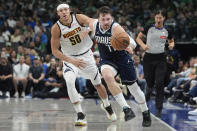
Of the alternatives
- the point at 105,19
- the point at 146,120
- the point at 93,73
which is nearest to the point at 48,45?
the point at 93,73

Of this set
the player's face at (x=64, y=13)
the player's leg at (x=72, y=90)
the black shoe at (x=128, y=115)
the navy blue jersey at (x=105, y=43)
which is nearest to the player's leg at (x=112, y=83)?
the black shoe at (x=128, y=115)

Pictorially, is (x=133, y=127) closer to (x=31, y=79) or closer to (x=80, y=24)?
(x=80, y=24)

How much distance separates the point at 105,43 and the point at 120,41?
55 centimetres

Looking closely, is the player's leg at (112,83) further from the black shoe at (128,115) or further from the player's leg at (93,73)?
the player's leg at (93,73)

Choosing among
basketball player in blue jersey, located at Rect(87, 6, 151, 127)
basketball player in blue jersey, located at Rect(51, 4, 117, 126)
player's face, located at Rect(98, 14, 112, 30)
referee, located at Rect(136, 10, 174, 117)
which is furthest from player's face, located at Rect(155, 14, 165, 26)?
player's face, located at Rect(98, 14, 112, 30)

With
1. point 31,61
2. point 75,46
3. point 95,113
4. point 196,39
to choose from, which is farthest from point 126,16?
point 75,46

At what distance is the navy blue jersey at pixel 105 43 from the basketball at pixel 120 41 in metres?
0.35

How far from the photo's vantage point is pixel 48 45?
65.4ft

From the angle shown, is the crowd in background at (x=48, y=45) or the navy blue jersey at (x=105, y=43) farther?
the crowd in background at (x=48, y=45)

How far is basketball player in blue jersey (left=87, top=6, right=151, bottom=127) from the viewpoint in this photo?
7621 millimetres

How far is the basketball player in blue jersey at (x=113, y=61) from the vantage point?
7621 mm

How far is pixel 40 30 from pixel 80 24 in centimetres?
1138

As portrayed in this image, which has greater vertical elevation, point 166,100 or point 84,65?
point 84,65

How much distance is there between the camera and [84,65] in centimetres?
829
